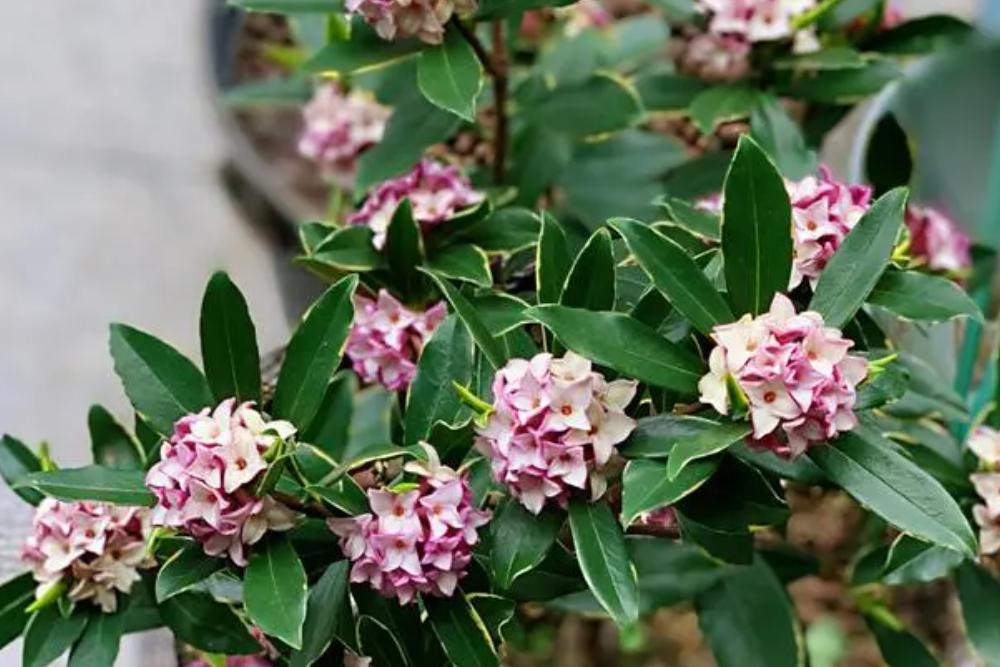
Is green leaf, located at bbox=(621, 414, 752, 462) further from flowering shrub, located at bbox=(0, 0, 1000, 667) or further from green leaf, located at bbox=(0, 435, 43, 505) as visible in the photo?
green leaf, located at bbox=(0, 435, 43, 505)

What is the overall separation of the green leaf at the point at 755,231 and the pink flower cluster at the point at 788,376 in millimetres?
32

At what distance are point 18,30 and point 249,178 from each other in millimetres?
557

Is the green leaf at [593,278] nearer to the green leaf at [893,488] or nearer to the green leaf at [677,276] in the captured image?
the green leaf at [677,276]

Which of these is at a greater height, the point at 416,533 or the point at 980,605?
the point at 416,533

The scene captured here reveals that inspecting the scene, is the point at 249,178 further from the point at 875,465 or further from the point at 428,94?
the point at 875,465

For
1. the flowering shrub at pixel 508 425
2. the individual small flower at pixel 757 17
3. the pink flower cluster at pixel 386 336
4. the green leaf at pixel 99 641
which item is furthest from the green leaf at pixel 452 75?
the green leaf at pixel 99 641

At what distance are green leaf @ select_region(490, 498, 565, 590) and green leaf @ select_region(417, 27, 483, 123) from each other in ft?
0.78

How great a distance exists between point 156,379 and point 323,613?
155mm

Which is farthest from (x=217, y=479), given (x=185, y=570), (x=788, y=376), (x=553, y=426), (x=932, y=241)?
(x=932, y=241)

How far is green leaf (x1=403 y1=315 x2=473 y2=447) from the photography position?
2.54 feet

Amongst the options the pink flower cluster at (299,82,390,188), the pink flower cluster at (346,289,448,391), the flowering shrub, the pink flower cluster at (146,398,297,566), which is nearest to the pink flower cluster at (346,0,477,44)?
the flowering shrub

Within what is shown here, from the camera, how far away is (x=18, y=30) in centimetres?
202

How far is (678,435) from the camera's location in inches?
27.7

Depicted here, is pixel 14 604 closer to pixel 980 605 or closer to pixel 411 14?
pixel 411 14
